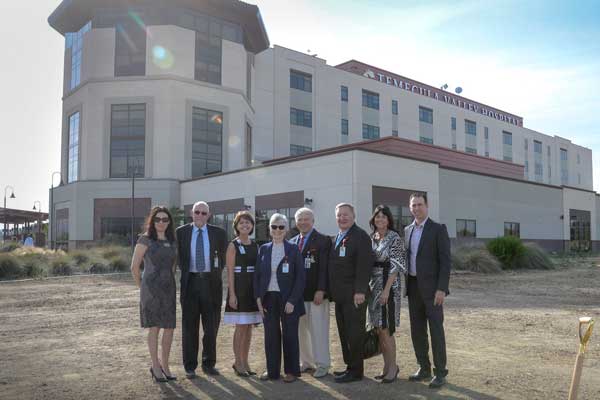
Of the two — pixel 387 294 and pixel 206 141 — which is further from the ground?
pixel 206 141

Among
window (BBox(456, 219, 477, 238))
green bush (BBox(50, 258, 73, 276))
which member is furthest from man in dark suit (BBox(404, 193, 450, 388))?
window (BBox(456, 219, 477, 238))

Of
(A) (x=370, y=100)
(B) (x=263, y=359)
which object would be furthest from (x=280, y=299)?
(A) (x=370, y=100)

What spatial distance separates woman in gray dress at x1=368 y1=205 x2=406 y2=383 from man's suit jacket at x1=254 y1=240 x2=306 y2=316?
842 mm

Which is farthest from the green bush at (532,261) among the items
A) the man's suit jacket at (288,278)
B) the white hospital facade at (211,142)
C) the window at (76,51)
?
the window at (76,51)

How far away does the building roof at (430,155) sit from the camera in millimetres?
34881

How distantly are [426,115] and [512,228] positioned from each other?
1162 inches

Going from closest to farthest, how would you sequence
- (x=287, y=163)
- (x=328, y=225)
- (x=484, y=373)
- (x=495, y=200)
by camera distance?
(x=484, y=373) → (x=328, y=225) → (x=287, y=163) → (x=495, y=200)

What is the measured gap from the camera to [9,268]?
21.2 m

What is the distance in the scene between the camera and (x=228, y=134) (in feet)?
148

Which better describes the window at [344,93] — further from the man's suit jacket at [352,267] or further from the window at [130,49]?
the man's suit jacket at [352,267]

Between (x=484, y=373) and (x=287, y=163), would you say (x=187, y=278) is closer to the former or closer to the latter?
(x=484, y=373)

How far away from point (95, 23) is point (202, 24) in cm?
867

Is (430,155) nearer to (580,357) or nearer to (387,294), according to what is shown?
(387,294)

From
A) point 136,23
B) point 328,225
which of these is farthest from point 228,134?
point 328,225
